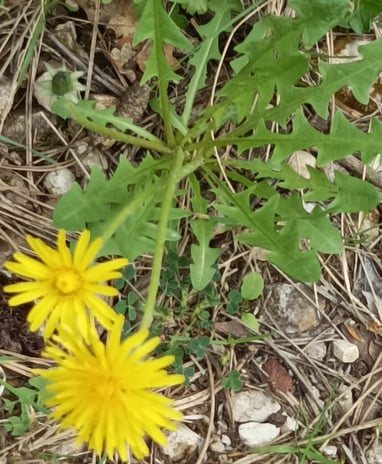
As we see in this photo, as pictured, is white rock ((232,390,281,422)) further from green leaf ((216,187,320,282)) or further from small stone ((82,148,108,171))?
small stone ((82,148,108,171))

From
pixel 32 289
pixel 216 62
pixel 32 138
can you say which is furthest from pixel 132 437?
pixel 216 62

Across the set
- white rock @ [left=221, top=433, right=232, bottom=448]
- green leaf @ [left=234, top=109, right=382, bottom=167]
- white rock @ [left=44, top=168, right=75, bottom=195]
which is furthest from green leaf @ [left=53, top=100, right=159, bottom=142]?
white rock @ [left=221, top=433, right=232, bottom=448]

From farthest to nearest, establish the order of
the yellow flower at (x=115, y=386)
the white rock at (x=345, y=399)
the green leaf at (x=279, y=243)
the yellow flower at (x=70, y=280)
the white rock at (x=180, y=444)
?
the white rock at (x=345, y=399)
the white rock at (x=180, y=444)
the green leaf at (x=279, y=243)
the yellow flower at (x=70, y=280)
the yellow flower at (x=115, y=386)

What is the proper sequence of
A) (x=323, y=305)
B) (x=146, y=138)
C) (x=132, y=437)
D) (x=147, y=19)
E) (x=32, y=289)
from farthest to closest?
(x=323, y=305)
(x=146, y=138)
(x=147, y=19)
(x=32, y=289)
(x=132, y=437)

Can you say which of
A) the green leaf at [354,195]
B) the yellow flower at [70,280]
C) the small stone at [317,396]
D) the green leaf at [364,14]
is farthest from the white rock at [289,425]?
the green leaf at [364,14]

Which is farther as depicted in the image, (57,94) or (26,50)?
(26,50)

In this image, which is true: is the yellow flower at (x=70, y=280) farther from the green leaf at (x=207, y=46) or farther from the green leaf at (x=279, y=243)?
the green leaf at (x=207, y=46)

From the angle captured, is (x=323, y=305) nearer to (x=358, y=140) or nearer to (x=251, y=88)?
(x=358, y=140)
